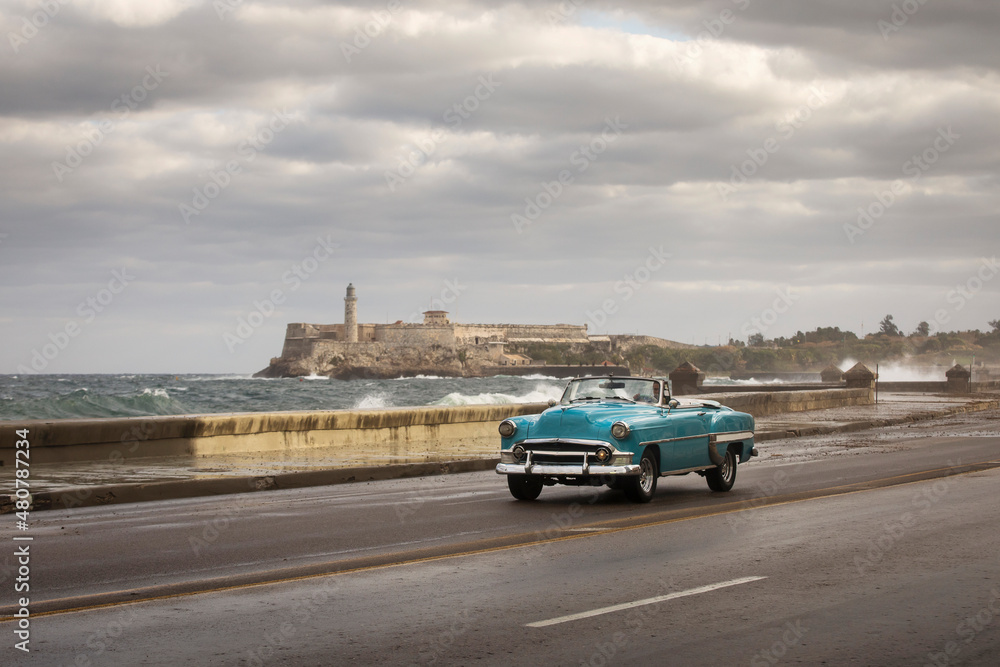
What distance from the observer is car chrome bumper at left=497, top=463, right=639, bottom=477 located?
1310cm

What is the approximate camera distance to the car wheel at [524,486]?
13.9 meters

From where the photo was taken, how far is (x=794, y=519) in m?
11.7

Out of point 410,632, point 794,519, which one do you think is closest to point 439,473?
point 794,519

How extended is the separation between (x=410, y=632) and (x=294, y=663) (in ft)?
2.97

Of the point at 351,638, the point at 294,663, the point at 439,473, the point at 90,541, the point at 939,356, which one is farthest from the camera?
the point at 939,356

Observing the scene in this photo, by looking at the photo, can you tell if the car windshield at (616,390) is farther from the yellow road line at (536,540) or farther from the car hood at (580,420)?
the yellow road line at (536,540)

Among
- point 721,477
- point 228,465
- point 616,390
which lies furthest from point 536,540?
point 228,465

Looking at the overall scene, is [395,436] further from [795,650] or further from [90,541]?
[795,650]

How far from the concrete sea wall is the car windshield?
16.9 ft

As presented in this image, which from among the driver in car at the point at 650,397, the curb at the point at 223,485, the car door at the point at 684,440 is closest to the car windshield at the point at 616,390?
the driver in car at the point at 650,397

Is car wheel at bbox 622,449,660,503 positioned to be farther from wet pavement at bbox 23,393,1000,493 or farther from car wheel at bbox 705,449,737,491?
wet pavement at bbox 23,393,1000,493

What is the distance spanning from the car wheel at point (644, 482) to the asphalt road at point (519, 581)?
0.32 meters

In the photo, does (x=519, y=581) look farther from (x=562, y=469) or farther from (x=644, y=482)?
(x=644, y=482)

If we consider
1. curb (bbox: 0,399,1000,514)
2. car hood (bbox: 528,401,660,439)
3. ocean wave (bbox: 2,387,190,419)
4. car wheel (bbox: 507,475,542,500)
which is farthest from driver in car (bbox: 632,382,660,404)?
ocean wave (bbox: 2,387,190,419)
